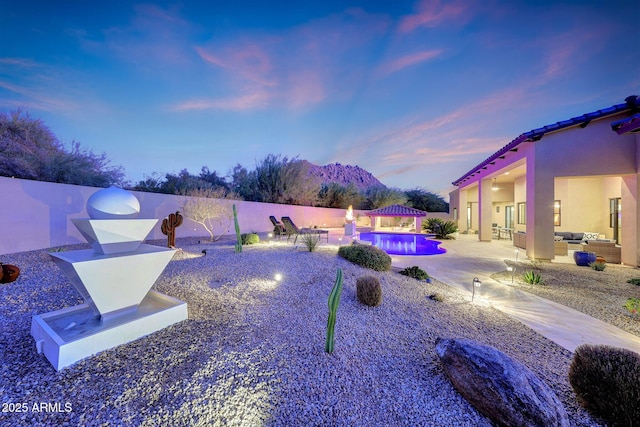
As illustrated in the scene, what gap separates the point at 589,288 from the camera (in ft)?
16.0

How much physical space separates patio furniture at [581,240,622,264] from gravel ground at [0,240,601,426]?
7084 mm

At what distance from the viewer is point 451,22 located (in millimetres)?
7434

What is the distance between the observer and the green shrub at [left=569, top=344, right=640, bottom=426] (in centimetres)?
164

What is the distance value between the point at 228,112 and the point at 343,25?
20.0ft

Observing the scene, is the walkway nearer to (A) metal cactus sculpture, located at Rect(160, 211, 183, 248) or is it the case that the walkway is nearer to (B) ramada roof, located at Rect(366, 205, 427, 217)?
(A) metal cactus sculpture, located at Rect(160, 211, 183, 248)

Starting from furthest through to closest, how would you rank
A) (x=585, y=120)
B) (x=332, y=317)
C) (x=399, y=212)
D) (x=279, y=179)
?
(x=279, y=179) → (x=399, y=212) → (x=585, y=120) → (x=332, y=317)

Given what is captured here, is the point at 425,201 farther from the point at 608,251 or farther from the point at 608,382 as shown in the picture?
the point at 608,382

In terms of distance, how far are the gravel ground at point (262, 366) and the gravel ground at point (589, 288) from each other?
162 centimetres

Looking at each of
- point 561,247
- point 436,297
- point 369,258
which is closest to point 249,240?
point 369,258

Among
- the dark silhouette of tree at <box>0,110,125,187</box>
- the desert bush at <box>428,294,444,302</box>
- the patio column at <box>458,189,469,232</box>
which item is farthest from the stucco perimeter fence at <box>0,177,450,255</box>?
the patio column at <box>458,189,469,232</box>

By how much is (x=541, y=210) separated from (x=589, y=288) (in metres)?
3.30

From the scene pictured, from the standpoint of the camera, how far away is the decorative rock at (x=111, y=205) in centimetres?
245

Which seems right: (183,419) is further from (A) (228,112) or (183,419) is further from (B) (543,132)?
(A) (228,112)

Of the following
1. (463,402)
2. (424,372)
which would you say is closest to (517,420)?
(463,402)
